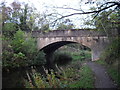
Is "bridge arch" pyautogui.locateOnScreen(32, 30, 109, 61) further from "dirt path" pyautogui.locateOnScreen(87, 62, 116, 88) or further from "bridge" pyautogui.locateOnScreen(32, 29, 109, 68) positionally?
"dirt path" pyautogui.locateOnScreen(87, 62, 116, 88)

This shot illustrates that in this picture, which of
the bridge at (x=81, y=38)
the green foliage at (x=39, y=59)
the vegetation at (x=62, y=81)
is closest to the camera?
the vegetation at (x=62, y=81)

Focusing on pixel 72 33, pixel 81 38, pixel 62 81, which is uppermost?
pixel 72 33

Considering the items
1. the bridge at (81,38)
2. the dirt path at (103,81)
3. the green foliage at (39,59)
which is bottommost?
the green foliage at (39,59)

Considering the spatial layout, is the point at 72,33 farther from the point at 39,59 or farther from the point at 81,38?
the point at 39,59

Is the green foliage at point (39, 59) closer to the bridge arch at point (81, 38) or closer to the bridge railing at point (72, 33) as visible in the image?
the bridge arch at point (81, 38)

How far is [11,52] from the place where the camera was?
12.7m

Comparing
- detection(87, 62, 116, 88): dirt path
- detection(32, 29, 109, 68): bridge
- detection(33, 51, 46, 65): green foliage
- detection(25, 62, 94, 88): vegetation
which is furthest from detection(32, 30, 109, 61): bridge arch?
detection(25, 62, 94, 88): vegetation

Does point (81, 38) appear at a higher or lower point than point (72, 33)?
lower

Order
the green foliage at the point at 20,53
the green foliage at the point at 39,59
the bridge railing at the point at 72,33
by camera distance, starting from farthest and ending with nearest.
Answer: the bridge railing at the point at 72,33
the green foliage at the point at 39,59
the green foliage at the point at 20,53

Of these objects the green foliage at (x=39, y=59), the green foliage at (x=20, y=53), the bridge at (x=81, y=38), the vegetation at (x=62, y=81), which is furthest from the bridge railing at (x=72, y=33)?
the vegetation at (x=62, y=81)

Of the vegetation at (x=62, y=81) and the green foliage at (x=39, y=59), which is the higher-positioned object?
the vegetation at (x=62, y=81)

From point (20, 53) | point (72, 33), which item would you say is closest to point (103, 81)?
point (20, 53)

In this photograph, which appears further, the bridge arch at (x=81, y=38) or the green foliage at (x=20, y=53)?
the bridge arch at (x=81, y=38)

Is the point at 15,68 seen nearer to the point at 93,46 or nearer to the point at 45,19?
the point at 45,19
